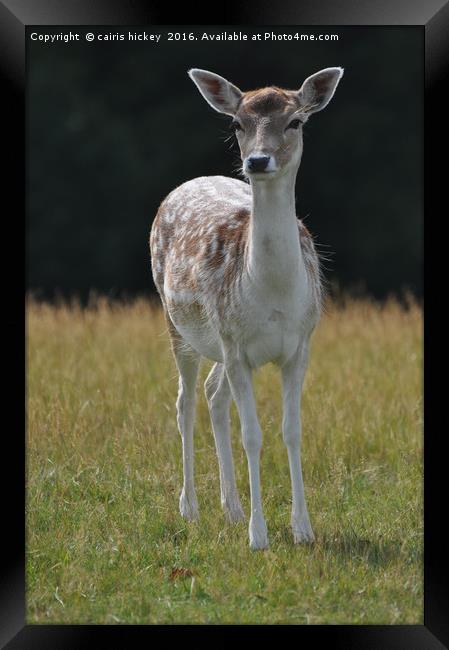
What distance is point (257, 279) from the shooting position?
591 centimetres

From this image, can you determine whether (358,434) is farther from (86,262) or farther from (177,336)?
(86,262)

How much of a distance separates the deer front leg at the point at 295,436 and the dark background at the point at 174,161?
49.6ft

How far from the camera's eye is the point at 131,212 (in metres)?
21.8

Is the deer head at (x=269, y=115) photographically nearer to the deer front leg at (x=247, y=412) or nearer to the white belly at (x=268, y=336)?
the white belly at (x=268, y=336)

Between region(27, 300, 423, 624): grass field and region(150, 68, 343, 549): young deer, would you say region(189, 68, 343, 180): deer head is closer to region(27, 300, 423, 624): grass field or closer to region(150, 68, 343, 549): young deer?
region(150, 68, 343, 549): young deer

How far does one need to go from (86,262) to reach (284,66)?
5130 millimetres

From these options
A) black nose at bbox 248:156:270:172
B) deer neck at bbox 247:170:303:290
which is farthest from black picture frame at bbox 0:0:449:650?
deer neck at bbox 247:170:303:290

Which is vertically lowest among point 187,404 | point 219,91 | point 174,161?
point 187,404

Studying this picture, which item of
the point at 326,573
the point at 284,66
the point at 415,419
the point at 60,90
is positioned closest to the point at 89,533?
the point at 326,573

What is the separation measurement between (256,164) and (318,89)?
2.50 feet

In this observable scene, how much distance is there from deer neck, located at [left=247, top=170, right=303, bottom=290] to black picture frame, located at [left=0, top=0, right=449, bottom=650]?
1081 mm

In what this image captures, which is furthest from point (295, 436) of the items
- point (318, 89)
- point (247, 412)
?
point (318, 89)

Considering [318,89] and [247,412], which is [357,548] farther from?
[318,89]
